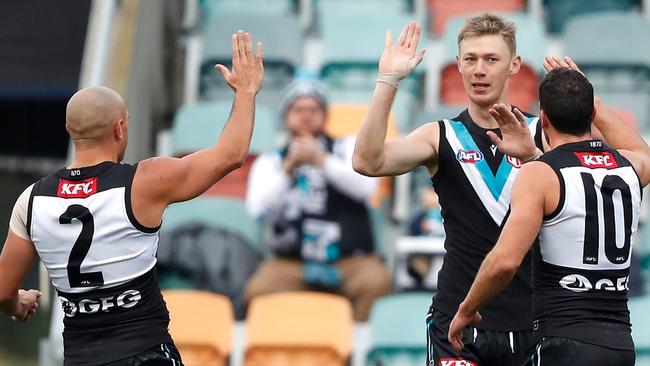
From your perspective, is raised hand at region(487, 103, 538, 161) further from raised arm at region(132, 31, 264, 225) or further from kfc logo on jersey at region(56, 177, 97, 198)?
kfc logo on jersey at region(56, 177, 97, 198)

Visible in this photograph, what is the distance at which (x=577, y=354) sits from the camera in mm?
5297

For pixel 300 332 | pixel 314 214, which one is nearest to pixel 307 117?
pixel 314 214

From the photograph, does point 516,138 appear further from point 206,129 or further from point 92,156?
point 206,129

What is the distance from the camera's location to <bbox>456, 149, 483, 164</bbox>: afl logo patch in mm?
5859

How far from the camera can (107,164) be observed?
550 centimetres

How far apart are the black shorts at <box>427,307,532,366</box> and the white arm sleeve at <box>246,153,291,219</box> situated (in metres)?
3.54

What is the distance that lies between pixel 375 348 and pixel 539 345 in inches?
120

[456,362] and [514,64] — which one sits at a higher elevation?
[514,64]

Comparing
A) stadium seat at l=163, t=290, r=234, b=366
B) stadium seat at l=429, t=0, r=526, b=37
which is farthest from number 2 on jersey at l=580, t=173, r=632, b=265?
stadium seat at l=429, t=0, r=526, b=37

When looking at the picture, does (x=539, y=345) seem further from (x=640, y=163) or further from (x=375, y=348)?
(x=375, y=348)

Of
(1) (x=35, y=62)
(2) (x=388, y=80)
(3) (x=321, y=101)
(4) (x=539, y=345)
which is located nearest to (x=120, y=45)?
(1) (x=35, y=62)

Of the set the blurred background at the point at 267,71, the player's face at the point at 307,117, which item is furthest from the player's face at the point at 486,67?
the player's face at the point at 307,117

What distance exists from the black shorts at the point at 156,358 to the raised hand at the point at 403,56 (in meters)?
1.44

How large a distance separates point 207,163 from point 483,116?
1279mm
